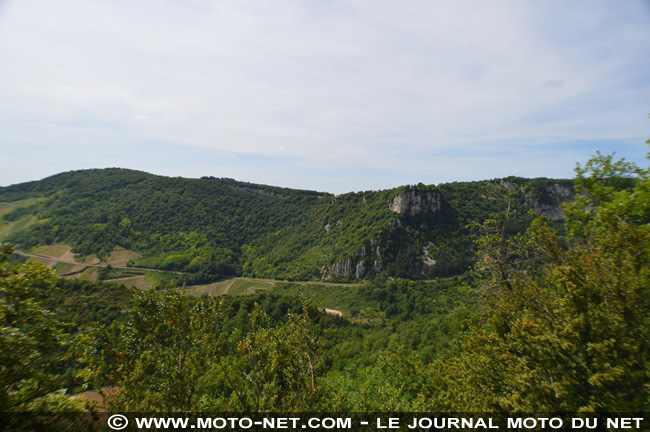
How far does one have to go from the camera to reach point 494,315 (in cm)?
1498

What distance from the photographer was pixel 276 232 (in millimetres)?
194250

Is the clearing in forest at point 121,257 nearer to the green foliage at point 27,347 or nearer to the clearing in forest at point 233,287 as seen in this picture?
the clearing in forest at point 233,287

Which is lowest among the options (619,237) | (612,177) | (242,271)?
(242,271)

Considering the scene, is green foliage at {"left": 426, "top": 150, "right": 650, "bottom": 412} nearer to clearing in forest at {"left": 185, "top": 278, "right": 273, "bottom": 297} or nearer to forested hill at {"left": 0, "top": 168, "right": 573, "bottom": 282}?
forested hill at {"left": 0, "top": 168, "right": 573, "bottom": 282}

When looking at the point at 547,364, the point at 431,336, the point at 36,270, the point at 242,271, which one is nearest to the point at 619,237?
the point at 547,364

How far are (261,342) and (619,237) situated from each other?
1340cm

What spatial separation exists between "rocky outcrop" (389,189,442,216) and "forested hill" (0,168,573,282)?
0.52 metres

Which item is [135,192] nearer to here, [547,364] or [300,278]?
[300,278]

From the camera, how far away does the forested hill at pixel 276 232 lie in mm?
130000

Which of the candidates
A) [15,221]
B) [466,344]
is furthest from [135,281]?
[466,344]

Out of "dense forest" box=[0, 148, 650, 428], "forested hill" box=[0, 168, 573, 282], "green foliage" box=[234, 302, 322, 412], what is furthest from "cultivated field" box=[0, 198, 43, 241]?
"green foliage" box=[234, 302, 322, 412]
